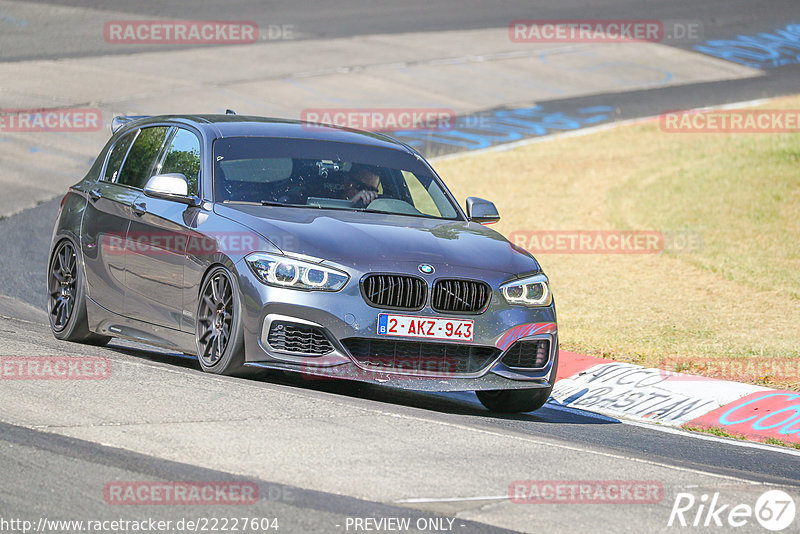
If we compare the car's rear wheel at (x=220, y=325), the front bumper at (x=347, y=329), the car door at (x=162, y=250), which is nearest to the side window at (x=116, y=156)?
the car door at (x=162, y=250)

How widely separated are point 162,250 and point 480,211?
229 centimetres

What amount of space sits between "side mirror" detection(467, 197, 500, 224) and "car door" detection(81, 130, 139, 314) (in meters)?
2.40

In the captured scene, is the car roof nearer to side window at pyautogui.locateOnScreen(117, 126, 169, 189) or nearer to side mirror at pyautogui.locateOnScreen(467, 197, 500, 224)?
side window at pyautogui.locateOnScreen(117, 126, 169, 189)

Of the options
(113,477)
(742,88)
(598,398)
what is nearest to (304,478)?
(113,477)

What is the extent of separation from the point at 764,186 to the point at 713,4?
20973mm

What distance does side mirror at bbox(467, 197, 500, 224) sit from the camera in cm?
942

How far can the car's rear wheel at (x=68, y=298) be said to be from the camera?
32.1 feet

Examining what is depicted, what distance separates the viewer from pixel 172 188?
8.60 m

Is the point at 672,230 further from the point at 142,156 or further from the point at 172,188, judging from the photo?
the point at 172,188

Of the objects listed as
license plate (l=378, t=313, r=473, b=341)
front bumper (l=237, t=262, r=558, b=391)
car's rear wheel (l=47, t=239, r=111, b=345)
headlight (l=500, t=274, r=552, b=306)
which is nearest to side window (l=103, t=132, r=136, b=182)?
car's rear wheel (l=47, t=239, r=111, b=345)

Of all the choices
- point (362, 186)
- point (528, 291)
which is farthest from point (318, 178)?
point (528, 291)

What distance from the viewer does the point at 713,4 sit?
4069 centimetres

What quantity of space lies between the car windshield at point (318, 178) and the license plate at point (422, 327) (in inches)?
50.8

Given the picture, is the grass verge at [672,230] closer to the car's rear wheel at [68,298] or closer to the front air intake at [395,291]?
the front air intake at [395,291]
